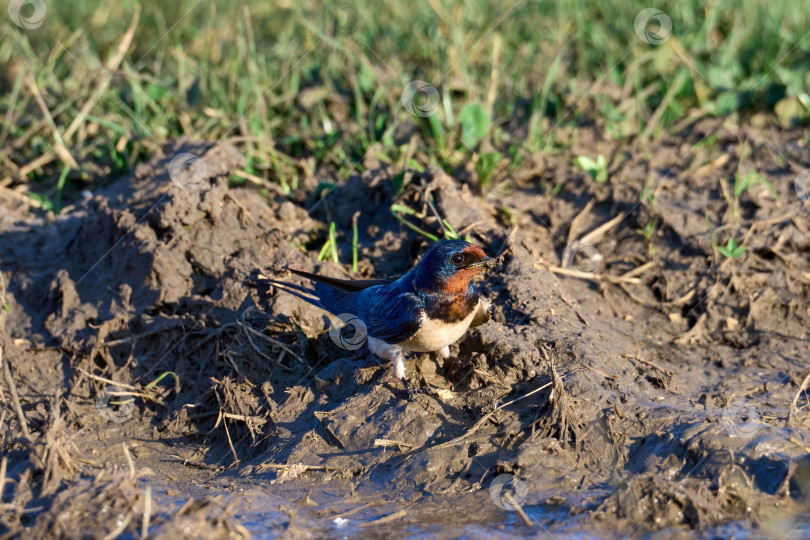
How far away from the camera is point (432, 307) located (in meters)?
4.35

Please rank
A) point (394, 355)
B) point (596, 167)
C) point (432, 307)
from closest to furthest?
point (432, 307), point (394, 355), point (596, 167)

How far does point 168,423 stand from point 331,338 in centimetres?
103

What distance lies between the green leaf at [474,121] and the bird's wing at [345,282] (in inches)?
74.3

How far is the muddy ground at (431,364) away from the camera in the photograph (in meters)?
3.79

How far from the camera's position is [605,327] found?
5270 mm

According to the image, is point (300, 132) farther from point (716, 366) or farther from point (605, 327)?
point (716, 366)

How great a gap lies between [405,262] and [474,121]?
1.42 meters

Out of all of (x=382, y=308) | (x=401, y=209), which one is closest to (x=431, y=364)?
(x=382, y=308)

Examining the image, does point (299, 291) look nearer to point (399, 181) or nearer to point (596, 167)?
point (399, 181)

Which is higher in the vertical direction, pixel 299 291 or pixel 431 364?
pixel 299 291

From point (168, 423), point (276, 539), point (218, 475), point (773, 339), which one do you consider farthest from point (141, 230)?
point (773, 339)

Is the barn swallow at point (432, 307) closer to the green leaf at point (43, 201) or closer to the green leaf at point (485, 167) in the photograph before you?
the green leaf at point (485, 167)

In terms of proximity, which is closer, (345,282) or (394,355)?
(394,355)

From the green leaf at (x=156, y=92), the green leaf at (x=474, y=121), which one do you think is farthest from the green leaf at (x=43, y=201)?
the green leaf at (x=474, y=121)
